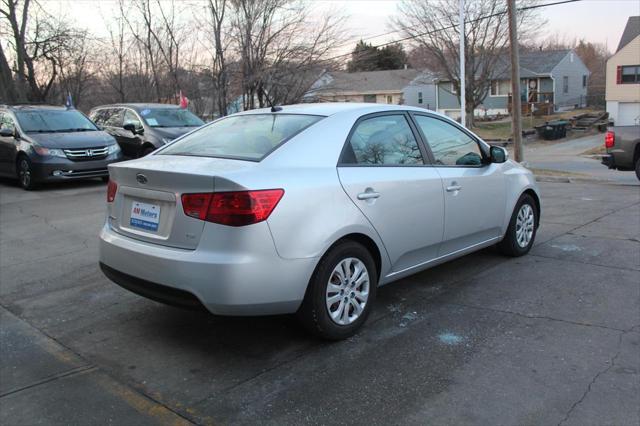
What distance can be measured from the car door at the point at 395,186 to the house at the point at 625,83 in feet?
138

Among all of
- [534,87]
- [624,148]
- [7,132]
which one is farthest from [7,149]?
[534,87]

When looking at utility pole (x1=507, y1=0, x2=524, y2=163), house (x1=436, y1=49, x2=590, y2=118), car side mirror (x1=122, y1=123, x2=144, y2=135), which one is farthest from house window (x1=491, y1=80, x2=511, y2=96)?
car side mirror (x1=122, y1=123, x2=144, y2=135)

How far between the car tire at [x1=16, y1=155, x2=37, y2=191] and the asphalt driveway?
20.9 ft

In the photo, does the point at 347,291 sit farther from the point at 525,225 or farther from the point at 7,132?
the point at 7,132

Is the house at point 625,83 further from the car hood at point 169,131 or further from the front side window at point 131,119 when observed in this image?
the front side window at point 131,119

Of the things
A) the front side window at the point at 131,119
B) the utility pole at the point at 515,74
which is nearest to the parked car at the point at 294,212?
the front side window at the point at 131,119

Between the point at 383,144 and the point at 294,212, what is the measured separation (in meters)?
1.23

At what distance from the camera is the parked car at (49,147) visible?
1134 cm

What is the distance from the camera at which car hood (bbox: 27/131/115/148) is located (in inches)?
451

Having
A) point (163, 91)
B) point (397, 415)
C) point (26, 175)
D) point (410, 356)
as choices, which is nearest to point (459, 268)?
point (410, 356)

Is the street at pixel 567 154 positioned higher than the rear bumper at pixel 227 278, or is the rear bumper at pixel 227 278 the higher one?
the rear bumper at pixel 227 278

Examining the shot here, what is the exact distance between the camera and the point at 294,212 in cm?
359

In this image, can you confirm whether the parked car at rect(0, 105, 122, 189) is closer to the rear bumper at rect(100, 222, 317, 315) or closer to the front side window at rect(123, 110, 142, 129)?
the front side window at rect(123, 110, 142, 129)

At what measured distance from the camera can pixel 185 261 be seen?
351cm
